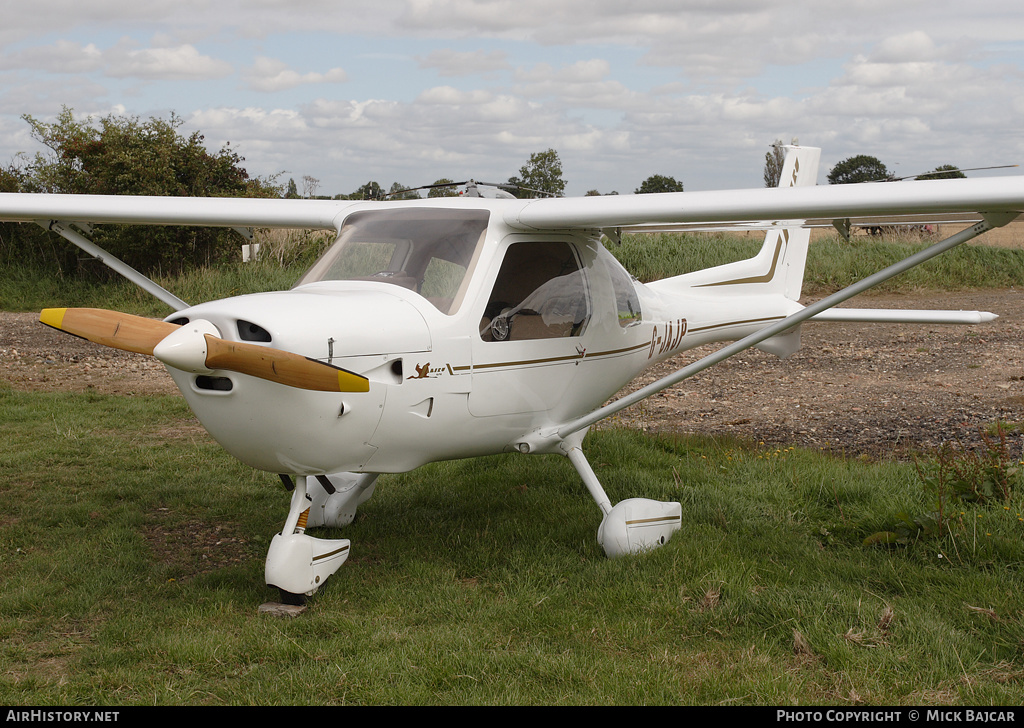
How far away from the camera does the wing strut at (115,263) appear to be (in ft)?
19.1

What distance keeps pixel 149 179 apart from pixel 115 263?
12.6 meters

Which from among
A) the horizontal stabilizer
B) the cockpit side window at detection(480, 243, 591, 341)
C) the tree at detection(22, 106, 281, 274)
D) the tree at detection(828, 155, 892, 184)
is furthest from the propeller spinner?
the tree at detection(828, 155, 892, 184)

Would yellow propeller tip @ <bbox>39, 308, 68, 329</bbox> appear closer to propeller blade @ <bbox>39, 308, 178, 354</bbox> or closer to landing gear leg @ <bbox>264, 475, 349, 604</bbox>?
propeller blade @ <bbox>39, 308, 178, 354</bbox>

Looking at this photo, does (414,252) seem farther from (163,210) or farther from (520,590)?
(163,210)

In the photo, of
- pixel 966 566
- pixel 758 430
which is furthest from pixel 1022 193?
pixel 758 430

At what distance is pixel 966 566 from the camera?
466 cm

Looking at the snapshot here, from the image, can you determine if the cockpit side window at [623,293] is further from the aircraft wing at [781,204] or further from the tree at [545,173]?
the tree at [545,173]

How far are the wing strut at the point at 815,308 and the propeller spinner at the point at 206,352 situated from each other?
69.8 inches

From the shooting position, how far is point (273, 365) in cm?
364

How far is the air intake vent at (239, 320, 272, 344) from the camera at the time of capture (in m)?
3.80

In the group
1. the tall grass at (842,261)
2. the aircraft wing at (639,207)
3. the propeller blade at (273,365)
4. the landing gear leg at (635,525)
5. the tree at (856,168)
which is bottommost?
the landing gear leg at (635,525)

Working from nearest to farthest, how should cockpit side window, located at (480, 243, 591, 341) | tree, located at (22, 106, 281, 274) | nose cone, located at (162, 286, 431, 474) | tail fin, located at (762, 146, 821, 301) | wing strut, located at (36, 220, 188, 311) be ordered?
nose cone, located at (162, 286, 431, 474)
cockpit side window, located at (480, 243, 591, 341)
wing strut, located at (36, 220, 188, 311)
tail fin, located at (762, 146, 821, 301)
tree, located at (22, 106, 281, 274)

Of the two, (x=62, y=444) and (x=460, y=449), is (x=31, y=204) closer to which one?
(x=62, y=444)

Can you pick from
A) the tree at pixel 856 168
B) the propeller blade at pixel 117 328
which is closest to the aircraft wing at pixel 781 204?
the propeller blade at pixel 117 328
